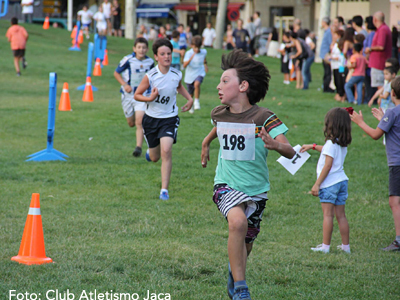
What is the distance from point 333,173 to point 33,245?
296cm

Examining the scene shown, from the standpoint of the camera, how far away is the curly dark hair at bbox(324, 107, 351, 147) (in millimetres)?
5770

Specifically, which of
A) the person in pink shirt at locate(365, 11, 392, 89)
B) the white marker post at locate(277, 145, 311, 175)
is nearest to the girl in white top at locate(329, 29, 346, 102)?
the person in pink shirt at locate(365, 11, 392, 89)

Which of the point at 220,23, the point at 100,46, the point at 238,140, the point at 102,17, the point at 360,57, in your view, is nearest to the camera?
the point at 238,140

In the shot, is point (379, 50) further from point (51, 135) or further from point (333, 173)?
point (333, 173)

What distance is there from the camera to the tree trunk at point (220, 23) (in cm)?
3793

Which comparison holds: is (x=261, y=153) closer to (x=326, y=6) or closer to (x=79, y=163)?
(x=79, y=163)

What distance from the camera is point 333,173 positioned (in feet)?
19.4

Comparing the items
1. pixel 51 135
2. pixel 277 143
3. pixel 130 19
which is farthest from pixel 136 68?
pixel 130 19

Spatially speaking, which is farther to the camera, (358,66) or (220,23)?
(220,23)

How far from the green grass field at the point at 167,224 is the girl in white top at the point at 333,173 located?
28 centimetres

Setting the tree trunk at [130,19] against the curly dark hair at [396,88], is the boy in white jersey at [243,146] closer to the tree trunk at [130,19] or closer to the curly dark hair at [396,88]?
the curly dark hair at [396,88]

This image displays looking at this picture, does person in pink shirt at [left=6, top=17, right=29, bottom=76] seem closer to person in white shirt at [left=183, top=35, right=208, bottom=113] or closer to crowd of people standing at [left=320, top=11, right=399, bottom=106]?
person in white shirt at [left=183, top=35, right=208, bottom=113]

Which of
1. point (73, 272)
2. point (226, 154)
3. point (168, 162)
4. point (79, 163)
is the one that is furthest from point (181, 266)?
point (79, 163)

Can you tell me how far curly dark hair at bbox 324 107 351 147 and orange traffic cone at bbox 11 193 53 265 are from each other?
2907mm
